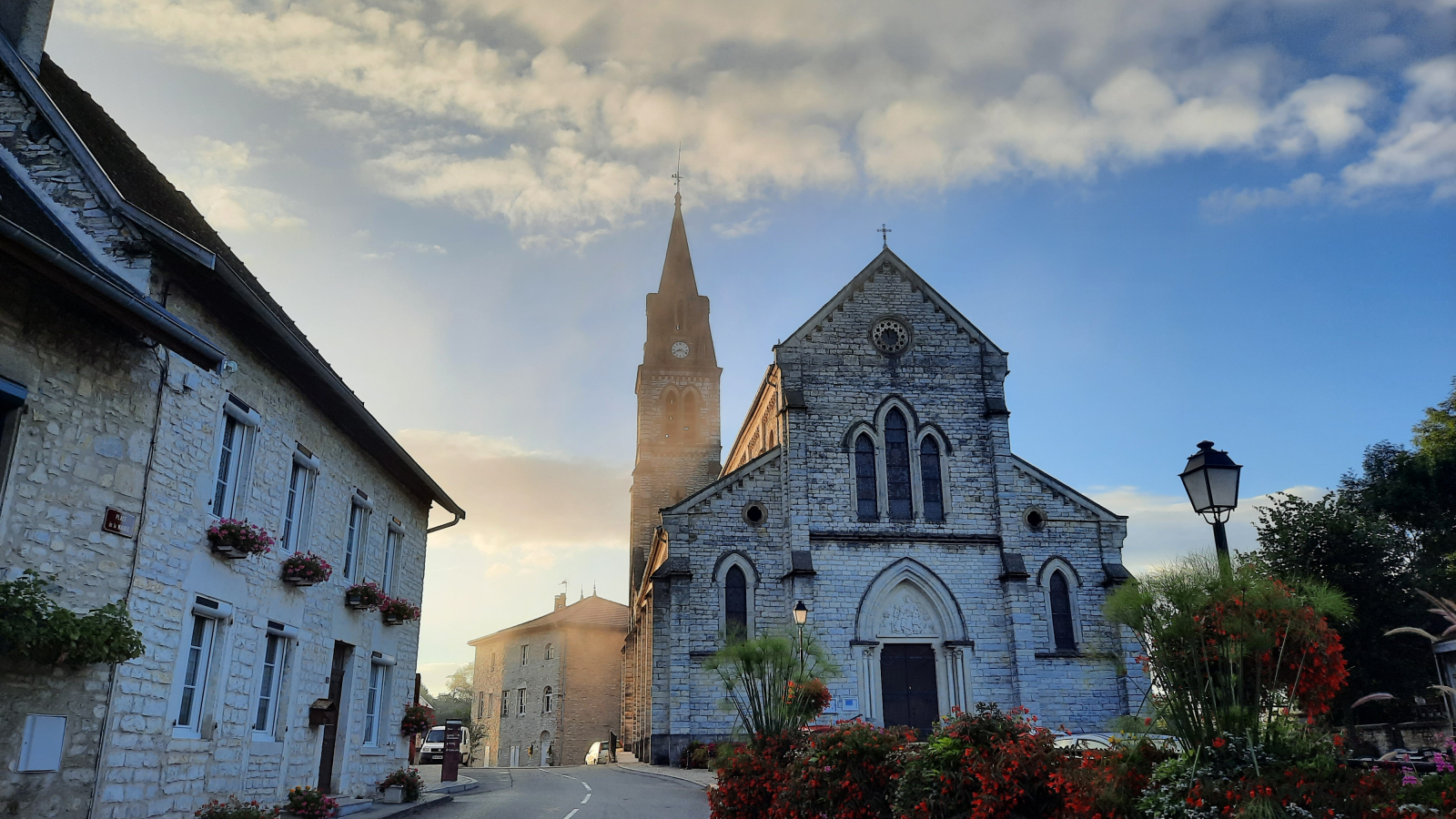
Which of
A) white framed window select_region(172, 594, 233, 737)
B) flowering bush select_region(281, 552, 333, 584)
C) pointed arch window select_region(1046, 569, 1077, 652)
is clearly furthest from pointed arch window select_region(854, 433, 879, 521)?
white framed window select_region(172, 594, 233, 737)

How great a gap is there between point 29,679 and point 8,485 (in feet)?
4.84

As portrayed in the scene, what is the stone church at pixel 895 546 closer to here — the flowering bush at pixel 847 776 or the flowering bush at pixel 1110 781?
the flowering bush at pixel 847 776

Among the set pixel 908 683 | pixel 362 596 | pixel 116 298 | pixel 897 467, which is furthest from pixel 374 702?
pixel 897 467

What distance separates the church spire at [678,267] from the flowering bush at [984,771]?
4068 cm

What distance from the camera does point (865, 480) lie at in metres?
24.6

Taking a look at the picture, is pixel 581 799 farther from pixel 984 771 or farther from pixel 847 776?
pixel 984 771

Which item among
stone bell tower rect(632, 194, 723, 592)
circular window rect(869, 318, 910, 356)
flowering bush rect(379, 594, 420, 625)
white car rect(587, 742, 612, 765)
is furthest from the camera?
stone bell tower rect(632, 194, 723, 592)

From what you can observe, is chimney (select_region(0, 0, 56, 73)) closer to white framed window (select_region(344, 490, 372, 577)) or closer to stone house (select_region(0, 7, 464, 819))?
stone house (select_region(0, 7, 464, 819))

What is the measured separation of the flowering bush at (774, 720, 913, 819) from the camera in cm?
879

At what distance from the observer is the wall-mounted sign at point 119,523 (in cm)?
798

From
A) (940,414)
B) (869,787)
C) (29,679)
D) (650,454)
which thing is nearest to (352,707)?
(29,679)

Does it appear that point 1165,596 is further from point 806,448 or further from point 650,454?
point 650,454

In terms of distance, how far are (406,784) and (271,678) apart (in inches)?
166

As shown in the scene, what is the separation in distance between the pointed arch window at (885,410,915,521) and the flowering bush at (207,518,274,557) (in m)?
17.0
